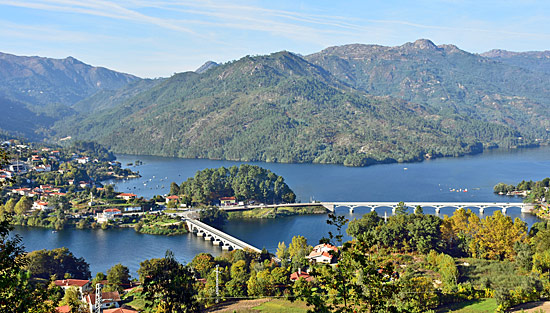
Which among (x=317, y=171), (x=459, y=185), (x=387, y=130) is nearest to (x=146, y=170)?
(x=317, y=171)

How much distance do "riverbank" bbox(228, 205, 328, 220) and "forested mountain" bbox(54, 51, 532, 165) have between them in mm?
52342

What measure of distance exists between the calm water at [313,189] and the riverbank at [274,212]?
169cm

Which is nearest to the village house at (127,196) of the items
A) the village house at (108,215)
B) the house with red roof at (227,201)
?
the village house at (108,215)

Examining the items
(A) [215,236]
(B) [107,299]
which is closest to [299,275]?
(B) [107,299]

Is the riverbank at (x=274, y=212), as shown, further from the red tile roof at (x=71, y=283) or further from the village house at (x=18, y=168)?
the village house at (x=18, y=168)

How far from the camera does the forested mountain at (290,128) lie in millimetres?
132825

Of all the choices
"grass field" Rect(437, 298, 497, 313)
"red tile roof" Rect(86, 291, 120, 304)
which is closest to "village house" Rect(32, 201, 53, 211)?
"red tile roof" Rect(86, 291, 120, 304)

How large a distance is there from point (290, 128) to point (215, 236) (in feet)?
332

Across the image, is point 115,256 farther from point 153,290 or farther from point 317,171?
point 317,171

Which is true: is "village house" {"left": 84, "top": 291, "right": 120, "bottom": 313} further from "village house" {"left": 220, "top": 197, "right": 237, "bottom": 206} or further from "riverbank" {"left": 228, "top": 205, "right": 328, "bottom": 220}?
"village house" {"left": 220, "top": 197, "right": 237, "bottom": 206}

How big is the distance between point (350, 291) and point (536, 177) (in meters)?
91.5

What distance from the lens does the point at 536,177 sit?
294 ft

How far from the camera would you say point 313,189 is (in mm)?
79125

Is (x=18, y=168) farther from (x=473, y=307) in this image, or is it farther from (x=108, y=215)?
(x=473, y=307)
